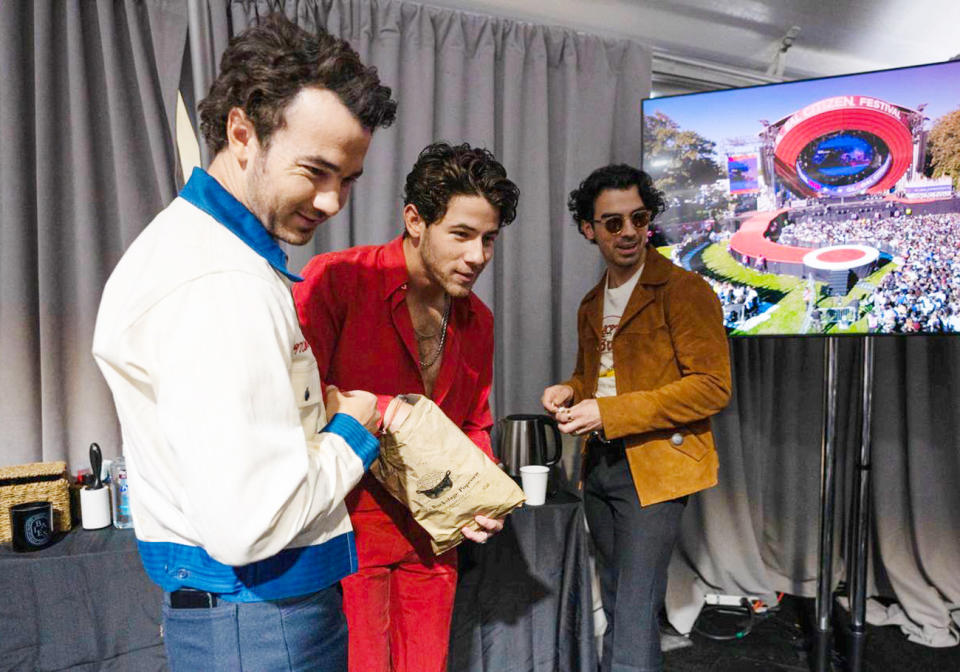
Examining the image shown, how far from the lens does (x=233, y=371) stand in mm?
633

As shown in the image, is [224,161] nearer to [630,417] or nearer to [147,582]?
[630,417]

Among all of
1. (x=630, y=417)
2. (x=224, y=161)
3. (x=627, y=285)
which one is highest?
(x=224, y=161)

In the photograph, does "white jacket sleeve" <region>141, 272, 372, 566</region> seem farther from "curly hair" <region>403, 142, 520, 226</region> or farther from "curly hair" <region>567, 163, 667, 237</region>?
"curly hair" <region>567, 163, 667, 237</region>

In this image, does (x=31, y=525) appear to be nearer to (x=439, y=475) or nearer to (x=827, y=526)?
(x=439, y=475)

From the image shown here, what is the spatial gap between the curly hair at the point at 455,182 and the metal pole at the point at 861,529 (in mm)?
1501

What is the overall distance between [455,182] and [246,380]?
0.82 meters

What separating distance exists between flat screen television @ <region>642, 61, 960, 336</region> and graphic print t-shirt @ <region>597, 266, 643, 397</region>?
0.42 m

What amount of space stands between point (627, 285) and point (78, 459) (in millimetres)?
1934

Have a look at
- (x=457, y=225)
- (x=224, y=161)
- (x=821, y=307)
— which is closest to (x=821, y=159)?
(x=821, y=307)

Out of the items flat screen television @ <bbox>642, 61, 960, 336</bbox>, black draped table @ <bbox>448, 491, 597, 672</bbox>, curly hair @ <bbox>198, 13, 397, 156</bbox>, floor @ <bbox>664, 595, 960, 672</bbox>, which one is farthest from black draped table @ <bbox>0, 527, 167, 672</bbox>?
flat screen television @ <bbox>642, 61, 960, 336</bbox>

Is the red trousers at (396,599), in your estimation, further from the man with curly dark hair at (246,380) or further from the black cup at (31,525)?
the black cup at (31,525)

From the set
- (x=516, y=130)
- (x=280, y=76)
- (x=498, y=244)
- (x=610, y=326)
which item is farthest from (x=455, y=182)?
(x=516, y=130)

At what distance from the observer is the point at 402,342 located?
1323mm

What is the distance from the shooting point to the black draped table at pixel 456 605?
1.58 metres
